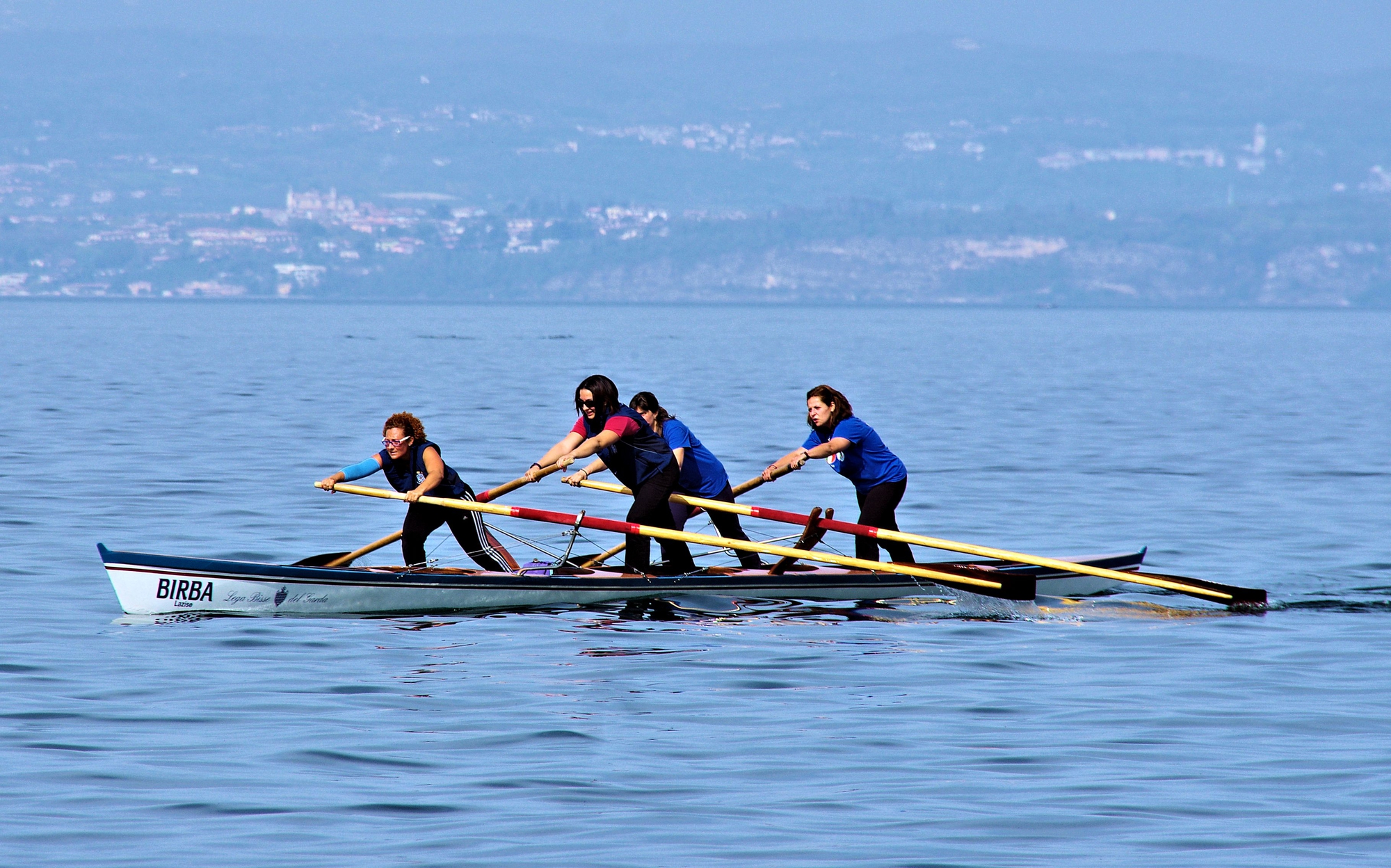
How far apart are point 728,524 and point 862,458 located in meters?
1.61

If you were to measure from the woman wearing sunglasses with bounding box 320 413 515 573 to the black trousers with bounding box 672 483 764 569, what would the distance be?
67.3 inches

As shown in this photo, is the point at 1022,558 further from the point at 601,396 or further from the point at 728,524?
the point at 601,396

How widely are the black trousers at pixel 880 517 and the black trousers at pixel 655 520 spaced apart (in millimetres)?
1663

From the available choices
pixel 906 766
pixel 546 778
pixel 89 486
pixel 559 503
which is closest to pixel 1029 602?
pixel 906 766

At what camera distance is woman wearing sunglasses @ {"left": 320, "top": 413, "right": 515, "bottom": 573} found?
15516mm

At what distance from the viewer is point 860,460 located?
16.7 meters

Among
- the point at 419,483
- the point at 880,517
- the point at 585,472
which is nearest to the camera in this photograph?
the point at 419,483

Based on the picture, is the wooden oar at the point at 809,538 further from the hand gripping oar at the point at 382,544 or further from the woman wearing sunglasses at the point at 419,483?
the woman wearing sunglasses at the point at 419,483

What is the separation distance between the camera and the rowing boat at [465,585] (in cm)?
1494

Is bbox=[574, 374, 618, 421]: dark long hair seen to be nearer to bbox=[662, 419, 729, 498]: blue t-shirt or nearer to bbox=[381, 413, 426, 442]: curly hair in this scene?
bbox=[662, 419, 729, 498]: blue t-shirt

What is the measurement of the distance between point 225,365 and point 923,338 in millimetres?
66888

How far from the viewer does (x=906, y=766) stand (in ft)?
34.8

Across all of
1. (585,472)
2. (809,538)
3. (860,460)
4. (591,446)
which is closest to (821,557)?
(809,538)

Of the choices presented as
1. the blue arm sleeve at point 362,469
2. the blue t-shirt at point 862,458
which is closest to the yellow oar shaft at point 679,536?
the blue arm sleeve at point 362,469
